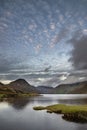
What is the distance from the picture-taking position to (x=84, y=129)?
47000 mm

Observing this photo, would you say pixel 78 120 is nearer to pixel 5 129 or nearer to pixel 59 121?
pixel 59 121

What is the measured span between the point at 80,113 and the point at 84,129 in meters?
15.4

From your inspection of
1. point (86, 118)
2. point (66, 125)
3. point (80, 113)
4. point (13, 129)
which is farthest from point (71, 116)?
point (13, 129)

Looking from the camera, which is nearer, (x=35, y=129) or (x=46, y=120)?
(x=35, y=129)

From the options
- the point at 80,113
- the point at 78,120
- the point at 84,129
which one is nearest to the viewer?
the point at 84,129

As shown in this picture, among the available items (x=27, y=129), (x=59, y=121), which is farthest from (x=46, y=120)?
(x=27, y=129)

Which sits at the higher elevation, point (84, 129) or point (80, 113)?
point (80, 113)

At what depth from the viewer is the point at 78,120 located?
56.3m

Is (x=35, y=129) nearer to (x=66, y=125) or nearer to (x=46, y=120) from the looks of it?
(x=66, y=125)

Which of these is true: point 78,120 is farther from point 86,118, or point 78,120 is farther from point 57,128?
point 57,128

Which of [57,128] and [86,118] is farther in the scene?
[86,118]

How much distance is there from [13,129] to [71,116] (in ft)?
69.3

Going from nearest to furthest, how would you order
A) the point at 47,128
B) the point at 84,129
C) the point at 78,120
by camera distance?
the point at 84,129 → the point at 47,128 → the point at 78,120

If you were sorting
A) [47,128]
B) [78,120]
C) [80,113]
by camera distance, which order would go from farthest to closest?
[80,113]
[78,120]
[47,128]
